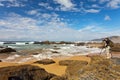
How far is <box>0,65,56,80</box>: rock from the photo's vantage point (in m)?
6.22

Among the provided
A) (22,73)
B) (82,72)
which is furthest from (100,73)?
(22,73)

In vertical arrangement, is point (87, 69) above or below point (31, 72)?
above

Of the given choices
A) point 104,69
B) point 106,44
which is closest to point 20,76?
point 104,69

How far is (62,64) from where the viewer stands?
13.5 m

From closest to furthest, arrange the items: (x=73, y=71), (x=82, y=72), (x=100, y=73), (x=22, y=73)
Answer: (x=100, y=73) < (x=82, y=72) < (x=73, y=71) < (x=22, y=73)

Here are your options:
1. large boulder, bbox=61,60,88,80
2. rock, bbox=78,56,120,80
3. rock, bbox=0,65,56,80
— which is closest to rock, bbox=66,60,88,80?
large boulder, bbox=61,60,88,80

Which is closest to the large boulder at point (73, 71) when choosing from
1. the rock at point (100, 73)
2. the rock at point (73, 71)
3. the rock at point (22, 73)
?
the rock at point (73, 71)

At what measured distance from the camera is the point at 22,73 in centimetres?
643

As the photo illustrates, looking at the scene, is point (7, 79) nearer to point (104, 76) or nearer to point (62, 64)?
point (104, 76)

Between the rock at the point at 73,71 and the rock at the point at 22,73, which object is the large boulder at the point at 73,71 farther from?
the rock at the point at 22,73

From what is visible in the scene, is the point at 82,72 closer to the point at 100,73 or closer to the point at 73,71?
the point at 100,73

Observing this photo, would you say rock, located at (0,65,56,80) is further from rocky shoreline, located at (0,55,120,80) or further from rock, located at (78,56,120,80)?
rock, located at (78,56,120,80)

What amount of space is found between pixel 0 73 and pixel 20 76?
2.23ft

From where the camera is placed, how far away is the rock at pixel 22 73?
6.22 m
